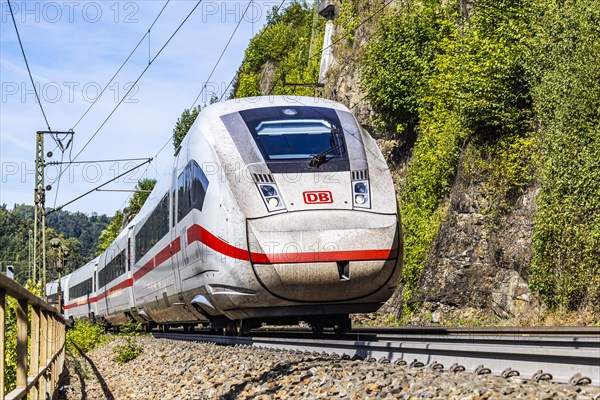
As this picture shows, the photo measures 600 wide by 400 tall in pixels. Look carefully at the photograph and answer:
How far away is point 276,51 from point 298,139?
5545 centimetres

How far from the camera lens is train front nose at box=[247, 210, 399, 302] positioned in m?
11.0

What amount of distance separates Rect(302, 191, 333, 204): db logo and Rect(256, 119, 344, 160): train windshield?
71 cm

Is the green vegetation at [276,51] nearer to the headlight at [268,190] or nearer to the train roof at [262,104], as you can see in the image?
the train roof at [262,104]

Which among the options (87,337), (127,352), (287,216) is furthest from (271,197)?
(87,337)

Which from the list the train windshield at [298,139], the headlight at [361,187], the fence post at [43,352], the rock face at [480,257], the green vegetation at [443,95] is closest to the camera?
the fence post at [43,352]

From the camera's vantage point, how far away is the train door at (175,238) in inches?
575

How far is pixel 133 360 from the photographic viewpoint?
18062 millimetres

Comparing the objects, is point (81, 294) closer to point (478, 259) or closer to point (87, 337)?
point (87, 337)

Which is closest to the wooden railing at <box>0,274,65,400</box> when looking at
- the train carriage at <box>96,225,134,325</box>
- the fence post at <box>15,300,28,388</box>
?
the fence post at <box>15,300,28,388</box>

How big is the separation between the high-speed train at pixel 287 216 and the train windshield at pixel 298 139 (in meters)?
0.02

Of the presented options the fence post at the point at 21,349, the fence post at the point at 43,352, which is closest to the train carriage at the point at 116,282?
the fence post at the point at 43,352

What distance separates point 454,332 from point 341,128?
373cm

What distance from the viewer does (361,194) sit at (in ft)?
38.0

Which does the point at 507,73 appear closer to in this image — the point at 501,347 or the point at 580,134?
the point at 580,134
